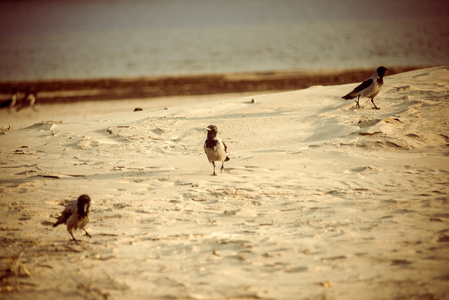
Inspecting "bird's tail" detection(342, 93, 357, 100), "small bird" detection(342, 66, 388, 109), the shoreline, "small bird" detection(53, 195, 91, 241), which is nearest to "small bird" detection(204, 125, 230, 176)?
"small bird" detection(53, 195, 91, 241)

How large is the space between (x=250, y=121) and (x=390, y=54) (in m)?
25.0

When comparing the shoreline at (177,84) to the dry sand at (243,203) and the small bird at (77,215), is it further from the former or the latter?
the small bird at (77,215)

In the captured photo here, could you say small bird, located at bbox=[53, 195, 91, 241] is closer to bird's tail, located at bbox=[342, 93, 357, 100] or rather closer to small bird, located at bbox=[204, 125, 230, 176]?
small bird, located at bbox=[204, 125, 230, 176]

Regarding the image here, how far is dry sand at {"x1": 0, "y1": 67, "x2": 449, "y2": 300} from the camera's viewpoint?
434 centimetres

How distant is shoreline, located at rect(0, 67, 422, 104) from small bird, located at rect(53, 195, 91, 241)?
15.7m

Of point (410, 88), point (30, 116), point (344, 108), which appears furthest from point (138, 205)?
point (30, 116)

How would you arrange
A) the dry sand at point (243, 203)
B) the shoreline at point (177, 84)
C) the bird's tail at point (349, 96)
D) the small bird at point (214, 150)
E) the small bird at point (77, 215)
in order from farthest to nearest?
the shoreline at point (177, 84) < the bird's tail at point (349, 96) < the small bird at point (214, 150) < the small bird at point (77, 215) < the dry sand at point (243, 203)

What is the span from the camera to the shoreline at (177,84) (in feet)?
70.0

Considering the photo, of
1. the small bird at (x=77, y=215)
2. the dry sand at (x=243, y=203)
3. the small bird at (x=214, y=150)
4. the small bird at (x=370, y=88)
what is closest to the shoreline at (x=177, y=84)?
the small bird at (x=370, y=88)

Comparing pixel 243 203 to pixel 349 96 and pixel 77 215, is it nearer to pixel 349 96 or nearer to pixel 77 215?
pixel 77 215

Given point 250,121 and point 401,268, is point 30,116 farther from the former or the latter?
point 401,268

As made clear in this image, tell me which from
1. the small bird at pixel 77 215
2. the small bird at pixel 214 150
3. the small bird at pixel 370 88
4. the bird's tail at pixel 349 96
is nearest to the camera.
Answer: the small bird at pixel 77 215

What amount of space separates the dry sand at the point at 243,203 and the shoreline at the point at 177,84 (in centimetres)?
1077

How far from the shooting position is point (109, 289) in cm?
431
